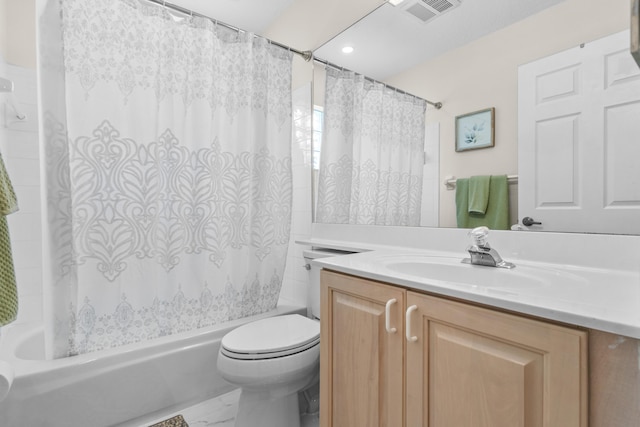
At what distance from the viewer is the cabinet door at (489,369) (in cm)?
53

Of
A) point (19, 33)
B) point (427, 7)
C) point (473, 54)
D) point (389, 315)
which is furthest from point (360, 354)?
point (19, 33)

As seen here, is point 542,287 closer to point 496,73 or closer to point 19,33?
point 496,73

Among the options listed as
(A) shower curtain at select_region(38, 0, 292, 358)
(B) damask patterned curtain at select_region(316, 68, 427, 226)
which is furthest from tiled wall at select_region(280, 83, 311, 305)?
(A) shower curtain at select_region(38, 0, 292, 358)

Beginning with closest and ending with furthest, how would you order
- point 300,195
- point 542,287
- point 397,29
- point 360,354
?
point 542,287, point 360,354, point 397,29, point 300,195

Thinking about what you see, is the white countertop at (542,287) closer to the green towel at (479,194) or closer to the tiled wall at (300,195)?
the green towel at (479,194)

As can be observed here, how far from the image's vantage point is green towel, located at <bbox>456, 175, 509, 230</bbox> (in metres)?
1.14

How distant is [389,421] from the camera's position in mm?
822

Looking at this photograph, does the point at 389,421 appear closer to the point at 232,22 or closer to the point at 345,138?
the point at 345,138

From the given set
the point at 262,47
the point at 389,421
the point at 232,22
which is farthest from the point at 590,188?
the point at 232,22

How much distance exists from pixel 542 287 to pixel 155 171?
1466 millimetres

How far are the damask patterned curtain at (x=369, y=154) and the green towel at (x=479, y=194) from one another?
248 millimetres

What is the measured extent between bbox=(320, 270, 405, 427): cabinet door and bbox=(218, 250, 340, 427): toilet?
0.20 meters

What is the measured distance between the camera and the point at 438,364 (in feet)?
2.34

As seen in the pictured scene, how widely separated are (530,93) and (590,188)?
0.38 metres
